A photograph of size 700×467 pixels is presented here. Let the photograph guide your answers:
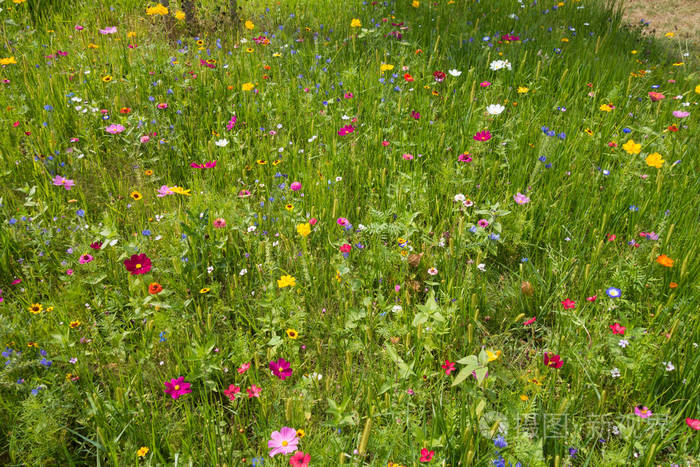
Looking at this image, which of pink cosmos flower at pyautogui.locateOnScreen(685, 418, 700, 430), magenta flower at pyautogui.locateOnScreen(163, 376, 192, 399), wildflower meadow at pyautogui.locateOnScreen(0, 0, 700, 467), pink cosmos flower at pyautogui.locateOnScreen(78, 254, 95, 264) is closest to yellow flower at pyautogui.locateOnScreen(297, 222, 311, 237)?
wildflower meadow at pyautogui.locateOnScreen(0, 0, 700, 467)

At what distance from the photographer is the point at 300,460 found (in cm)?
135

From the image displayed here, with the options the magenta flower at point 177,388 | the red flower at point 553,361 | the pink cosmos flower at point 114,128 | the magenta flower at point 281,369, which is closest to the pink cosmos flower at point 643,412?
the red flower at point 553,361

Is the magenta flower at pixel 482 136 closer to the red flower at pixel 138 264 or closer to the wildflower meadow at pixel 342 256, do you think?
the wildflower meadow at pixel 342 256

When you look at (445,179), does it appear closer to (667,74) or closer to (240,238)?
(240,238)

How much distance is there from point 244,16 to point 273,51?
1.09 metres

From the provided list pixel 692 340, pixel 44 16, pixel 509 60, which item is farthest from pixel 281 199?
pixel 44 16

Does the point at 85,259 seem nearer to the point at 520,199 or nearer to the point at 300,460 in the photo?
the point at 300,460

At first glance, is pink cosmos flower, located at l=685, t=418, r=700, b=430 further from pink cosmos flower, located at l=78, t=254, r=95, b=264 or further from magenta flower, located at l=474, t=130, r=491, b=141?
pink cosmos flower, located at l=78, t=254, r=95, b=264

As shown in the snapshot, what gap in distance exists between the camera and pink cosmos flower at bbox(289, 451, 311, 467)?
1326mm

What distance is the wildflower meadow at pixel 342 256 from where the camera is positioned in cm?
153

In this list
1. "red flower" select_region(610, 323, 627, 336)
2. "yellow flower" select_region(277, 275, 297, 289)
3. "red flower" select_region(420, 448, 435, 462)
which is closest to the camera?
"red flower" select_region(420, 448, 435, 462)

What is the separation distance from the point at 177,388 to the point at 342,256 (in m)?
0.92

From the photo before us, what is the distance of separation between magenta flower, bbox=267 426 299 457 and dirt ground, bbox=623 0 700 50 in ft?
18.2

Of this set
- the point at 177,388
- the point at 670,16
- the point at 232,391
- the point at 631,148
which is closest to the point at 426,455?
the point at 232,391
